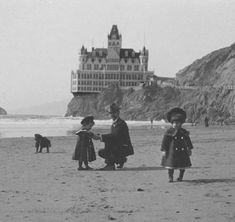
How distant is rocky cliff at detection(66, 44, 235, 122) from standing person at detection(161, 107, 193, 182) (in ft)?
297

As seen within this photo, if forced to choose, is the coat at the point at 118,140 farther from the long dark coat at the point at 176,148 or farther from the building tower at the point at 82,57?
the building tower at the point at 82,57

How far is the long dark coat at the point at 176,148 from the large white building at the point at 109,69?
137898mm

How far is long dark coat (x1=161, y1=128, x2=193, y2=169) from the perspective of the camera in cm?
1102

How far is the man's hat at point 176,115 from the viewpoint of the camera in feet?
37.2

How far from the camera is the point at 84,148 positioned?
1368cm

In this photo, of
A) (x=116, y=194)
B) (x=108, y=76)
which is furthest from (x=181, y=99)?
(x=116, y=194)

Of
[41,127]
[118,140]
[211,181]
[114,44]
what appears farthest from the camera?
[114,44]

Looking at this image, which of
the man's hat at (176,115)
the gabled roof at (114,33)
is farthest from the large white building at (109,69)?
the man's hat at (176,115)

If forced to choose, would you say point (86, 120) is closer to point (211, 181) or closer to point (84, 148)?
point (84, 148)

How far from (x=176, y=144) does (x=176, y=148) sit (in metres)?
0.10

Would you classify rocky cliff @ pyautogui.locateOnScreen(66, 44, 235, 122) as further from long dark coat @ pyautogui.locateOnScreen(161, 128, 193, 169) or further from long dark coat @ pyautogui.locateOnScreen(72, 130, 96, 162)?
long dark coat @ pyautogui.locateOnScreen(161, 128, 193, 169)

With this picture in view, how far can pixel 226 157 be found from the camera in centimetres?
1600

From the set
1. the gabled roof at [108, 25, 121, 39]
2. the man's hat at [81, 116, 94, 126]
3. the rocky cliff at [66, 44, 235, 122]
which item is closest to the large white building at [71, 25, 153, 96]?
the gabled roof at [108, 25, 121, 39]

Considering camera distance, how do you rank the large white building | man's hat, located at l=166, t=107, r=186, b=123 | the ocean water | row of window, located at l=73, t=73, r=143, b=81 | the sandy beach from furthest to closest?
1. row of window, located at l=73, t=73, r=143, b=81
2. the large white building
3. the ocean water
4. man's hat, located at l=166, t=107, r=186, b=123
5. the sandy beach
